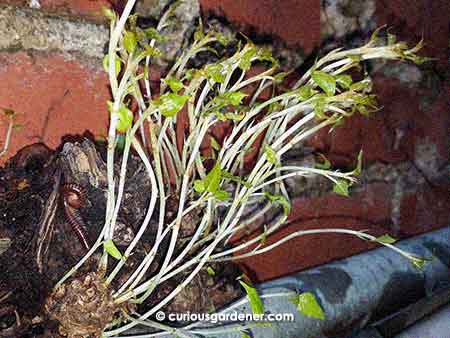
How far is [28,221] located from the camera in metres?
0.61

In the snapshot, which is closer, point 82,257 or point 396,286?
point 82,257

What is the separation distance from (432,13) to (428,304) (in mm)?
934

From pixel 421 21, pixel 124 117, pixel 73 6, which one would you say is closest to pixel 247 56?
pixel 124 117

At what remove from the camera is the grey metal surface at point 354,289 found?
0.71 m

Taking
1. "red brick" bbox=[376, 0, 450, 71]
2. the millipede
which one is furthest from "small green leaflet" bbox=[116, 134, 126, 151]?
"red brick" bbox=[376, 0, 450, 71]

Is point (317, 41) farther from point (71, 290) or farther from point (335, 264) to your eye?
point (71, 290)

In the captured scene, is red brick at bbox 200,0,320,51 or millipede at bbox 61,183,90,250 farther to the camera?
red brick at bbox 200,0,320,51

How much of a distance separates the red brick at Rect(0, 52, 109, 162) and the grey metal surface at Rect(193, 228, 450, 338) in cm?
37

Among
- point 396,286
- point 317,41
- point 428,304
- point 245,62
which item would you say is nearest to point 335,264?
point 396,286

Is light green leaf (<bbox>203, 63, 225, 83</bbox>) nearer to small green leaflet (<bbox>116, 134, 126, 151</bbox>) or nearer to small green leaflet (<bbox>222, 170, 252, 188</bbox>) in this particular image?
small green leaflet (<bbox>222, 170, 252, 188</bbox>)

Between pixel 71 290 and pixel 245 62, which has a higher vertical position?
pixel 245 62

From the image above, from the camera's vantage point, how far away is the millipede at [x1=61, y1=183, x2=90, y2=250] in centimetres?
59

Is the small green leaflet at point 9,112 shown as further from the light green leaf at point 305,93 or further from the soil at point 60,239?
the light green leaf at point 305,93

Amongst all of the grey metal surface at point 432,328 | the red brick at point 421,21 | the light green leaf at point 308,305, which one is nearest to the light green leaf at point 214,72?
→ the light green leaf at point 308,305
